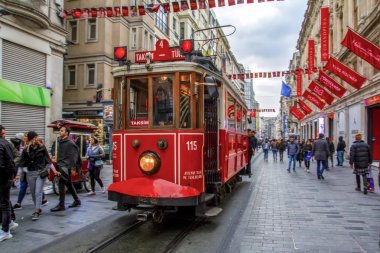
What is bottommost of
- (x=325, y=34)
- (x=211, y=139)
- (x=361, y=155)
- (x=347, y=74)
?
(x=361, y=155)

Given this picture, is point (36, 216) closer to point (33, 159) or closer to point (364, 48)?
point (33, 159)

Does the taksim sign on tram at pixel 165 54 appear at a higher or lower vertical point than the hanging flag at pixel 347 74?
lower

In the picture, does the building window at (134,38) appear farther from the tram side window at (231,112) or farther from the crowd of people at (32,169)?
the tram side window at (231,112)

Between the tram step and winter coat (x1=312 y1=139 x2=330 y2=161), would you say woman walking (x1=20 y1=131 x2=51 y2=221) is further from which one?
winter coat (x1=312 y1=139 x2=330 y2=161)

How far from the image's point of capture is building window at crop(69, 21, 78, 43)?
26766 mm

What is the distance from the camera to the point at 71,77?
27.2m

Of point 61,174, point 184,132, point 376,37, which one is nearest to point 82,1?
point 376,37

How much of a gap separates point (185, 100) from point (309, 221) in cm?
351

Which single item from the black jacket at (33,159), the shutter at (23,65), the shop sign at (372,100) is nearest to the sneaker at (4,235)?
the black jacket at (33,159)

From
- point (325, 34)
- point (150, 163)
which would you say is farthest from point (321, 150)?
point (325, 34)

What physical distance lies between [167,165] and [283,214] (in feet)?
10.1

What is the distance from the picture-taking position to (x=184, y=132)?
6.70 meters

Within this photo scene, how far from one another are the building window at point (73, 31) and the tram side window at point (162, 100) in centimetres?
2199

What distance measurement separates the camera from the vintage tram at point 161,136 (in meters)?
6.54
